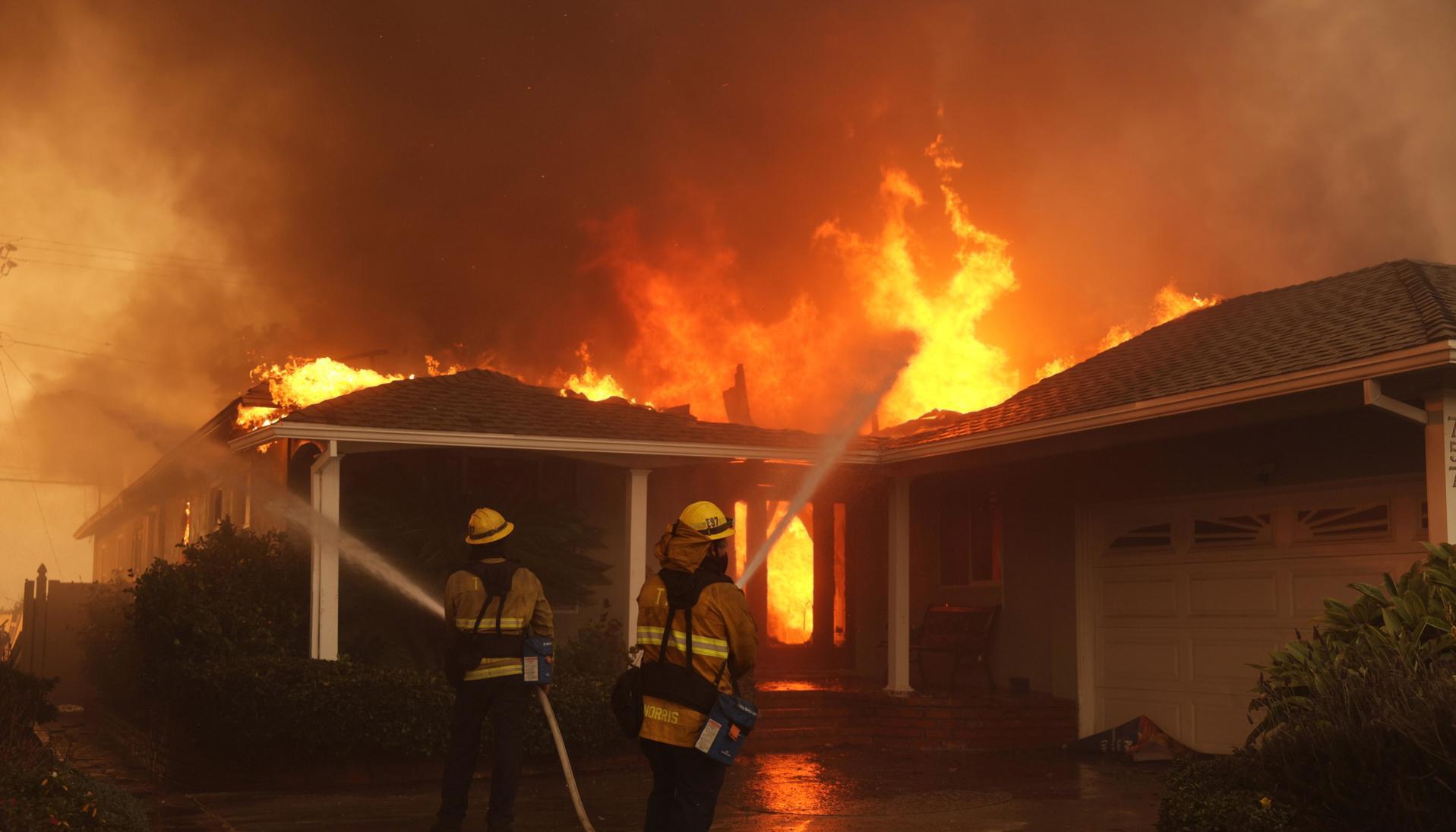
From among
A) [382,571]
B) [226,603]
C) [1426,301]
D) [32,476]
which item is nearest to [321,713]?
[226,603]

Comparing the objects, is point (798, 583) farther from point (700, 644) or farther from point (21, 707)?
point (700, 644)

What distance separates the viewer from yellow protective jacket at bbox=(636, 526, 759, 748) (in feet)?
18.6

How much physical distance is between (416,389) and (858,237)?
50.3 ft

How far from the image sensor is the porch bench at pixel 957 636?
14.9 m

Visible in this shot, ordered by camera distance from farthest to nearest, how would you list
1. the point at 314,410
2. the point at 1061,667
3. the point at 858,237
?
1. the point at 858,237
2. the point at 1061,667
3. the point at 314,410

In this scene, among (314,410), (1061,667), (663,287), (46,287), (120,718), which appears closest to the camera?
(314,410)

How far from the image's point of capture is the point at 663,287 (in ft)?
100

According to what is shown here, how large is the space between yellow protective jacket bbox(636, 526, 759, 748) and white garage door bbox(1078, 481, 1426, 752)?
611 centimetres

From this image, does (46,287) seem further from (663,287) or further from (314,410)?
(314,410)

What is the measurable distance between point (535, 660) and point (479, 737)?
521 millimetres

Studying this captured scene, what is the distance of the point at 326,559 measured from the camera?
1205 cm

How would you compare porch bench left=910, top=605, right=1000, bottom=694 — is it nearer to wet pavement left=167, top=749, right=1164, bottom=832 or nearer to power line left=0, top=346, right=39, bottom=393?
wet pavement left=167, top=749, right=1164, bottom=832

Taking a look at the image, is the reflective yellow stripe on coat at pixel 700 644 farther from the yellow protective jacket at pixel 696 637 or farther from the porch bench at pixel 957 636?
the porch bench at pixel 957 636

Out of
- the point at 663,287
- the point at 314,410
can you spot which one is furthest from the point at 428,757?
the point at 663,287
